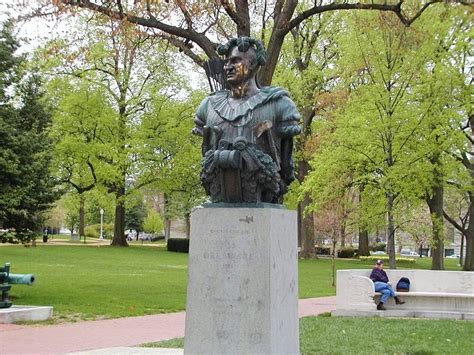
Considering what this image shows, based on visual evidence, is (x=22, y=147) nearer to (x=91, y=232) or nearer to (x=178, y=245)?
(x=178, y=245)

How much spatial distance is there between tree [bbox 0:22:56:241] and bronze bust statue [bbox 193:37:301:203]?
9.42 m

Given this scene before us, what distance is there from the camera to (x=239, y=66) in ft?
24.1

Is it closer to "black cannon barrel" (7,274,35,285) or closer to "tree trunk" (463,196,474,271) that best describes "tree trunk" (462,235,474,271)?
"tree trunk" (463,196,474,271)

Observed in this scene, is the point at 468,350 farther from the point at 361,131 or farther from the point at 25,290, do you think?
the point at 361,131

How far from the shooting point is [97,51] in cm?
4069

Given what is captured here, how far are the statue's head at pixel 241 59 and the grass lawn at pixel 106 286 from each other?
26.8ft

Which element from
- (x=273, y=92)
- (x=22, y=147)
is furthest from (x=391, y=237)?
(x=273, y=92)

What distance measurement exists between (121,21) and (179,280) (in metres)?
9.01

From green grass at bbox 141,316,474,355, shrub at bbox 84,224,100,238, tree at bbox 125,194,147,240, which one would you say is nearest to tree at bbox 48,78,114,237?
green grass at bbox 141,316,474,355

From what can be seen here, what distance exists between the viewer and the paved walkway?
10.7 m

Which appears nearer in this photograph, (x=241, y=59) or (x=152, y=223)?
(x=241, y=59)

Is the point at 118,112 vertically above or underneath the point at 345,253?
above

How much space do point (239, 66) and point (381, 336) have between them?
258 inches

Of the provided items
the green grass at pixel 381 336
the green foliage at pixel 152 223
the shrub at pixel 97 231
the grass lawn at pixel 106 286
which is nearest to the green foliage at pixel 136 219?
the green foliage at pixel 152 223
